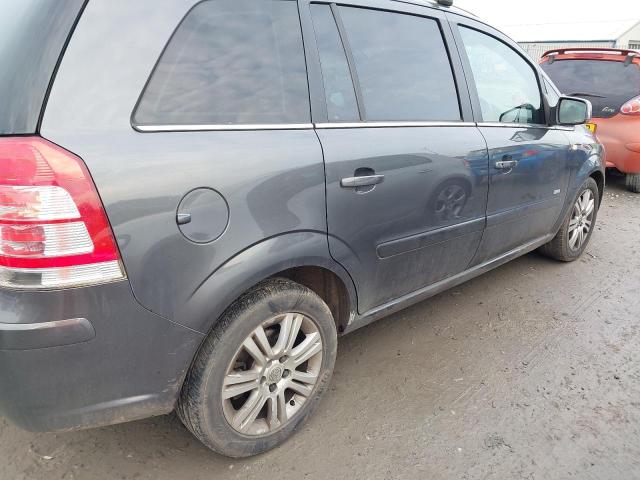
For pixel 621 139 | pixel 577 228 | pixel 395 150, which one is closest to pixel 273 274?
pixel 395 150

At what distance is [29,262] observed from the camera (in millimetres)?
1325

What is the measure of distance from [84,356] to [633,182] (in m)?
6.90

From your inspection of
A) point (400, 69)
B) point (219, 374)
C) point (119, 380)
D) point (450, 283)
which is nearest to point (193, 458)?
point (219, 374)

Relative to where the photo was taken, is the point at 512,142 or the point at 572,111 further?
the point at 572,111

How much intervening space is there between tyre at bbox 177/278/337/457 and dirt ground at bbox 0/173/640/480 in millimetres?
152

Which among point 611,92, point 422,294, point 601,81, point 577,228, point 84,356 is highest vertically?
point 601,81

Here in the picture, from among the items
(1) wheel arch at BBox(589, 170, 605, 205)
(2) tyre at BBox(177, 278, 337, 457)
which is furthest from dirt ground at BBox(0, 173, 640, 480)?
(1) wheel arch at BBox(589, 170, 605, 205)

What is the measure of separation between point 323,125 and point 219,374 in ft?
3.38

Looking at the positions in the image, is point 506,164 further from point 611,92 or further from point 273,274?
point 611,92

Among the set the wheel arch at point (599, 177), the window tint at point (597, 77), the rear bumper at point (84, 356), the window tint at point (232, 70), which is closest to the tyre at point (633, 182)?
the window tint at point (597, 77)

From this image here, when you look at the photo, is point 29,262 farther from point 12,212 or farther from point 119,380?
point 119,380

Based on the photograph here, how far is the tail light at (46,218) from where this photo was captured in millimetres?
1287

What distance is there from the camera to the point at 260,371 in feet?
6.08

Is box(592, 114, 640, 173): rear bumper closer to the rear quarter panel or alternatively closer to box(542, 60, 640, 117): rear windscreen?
box(542, 60, 640, 117): rear windscreen
